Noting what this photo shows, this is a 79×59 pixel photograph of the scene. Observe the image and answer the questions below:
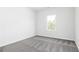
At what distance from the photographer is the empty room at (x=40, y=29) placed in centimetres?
243

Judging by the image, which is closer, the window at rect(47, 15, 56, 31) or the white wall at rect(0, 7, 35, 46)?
the white wall at rect(0, 7, 35, 46)

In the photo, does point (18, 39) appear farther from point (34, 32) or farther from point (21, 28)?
point (34, 32)

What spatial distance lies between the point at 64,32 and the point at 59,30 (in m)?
0.37

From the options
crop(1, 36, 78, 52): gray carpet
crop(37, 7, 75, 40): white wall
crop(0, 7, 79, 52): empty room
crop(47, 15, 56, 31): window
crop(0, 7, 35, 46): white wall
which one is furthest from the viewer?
crop(47, 15, 56, 31): window

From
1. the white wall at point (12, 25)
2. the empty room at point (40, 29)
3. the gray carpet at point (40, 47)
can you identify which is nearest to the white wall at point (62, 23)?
the empty room at point (40, 29)

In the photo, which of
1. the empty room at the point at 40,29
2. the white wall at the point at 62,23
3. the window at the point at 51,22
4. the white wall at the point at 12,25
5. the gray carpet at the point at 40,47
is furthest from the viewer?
the window at the point at 51,22

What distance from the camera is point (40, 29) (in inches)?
193

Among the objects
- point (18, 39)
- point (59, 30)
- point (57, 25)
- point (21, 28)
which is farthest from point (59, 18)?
point (18, 39)

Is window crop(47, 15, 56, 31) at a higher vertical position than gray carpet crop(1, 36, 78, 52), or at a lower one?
higher

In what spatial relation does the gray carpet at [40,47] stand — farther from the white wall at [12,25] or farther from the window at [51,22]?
the window at [51,22]

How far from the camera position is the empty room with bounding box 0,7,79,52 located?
2434 mm

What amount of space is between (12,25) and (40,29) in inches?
99.7

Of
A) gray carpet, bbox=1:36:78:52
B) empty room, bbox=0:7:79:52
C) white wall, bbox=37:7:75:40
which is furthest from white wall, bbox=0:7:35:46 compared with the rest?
white wall, bbox=37:7:75:40

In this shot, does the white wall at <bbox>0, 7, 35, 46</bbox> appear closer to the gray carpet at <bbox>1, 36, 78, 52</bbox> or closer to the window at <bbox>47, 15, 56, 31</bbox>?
the gray carpet at <bbox>1, 36, 78, 52</bbox>
